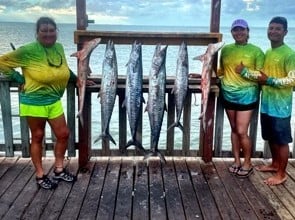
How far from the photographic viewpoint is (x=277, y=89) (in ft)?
13.2

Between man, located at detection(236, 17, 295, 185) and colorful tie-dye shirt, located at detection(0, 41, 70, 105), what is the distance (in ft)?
6.07

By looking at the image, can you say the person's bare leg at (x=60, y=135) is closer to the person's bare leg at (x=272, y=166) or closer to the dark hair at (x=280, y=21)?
the person's bare leg at (x=272, y=166)

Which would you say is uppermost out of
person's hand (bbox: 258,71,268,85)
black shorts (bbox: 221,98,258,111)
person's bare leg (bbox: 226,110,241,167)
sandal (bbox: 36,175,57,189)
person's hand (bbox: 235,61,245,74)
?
person's hand (bbox: 235,61,245,74)

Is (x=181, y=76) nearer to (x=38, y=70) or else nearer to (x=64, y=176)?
(x=38, y=70)

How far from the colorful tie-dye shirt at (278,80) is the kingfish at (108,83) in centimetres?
134

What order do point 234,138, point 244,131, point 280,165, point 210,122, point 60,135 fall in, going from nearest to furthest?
point 60,135, point 280,165, point 244,131, point 234,138, point 210,122

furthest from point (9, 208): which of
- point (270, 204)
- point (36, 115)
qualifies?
point (270, 204)

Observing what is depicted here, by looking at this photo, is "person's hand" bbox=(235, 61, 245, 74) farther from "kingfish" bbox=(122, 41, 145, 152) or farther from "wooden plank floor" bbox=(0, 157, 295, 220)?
"wooden plank floor" bbox=(0, 157, 295, 220)

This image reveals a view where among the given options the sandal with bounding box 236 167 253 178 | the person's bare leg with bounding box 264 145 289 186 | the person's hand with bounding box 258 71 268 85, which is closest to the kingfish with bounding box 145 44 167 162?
the person's hand with bounding box 258 71 268 85

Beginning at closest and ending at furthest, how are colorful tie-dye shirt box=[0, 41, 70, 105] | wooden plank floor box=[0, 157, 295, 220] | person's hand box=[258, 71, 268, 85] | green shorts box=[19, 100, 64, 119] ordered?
wooden plank floor box=[0, 157, 295, 220]
colorful tie-dye shirt box=[0, 41, 70, 105]
green shorts box=[19, 100, 64, 119]
person's hand box=[258, 71, 268, 85]

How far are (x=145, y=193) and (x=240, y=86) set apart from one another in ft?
4.95

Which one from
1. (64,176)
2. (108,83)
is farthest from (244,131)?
(64,176)

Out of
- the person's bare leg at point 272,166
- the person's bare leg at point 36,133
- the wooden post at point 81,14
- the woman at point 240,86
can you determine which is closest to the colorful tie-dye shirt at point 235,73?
the woman at point 240,86

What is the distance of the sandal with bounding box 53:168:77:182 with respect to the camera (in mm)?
4207
